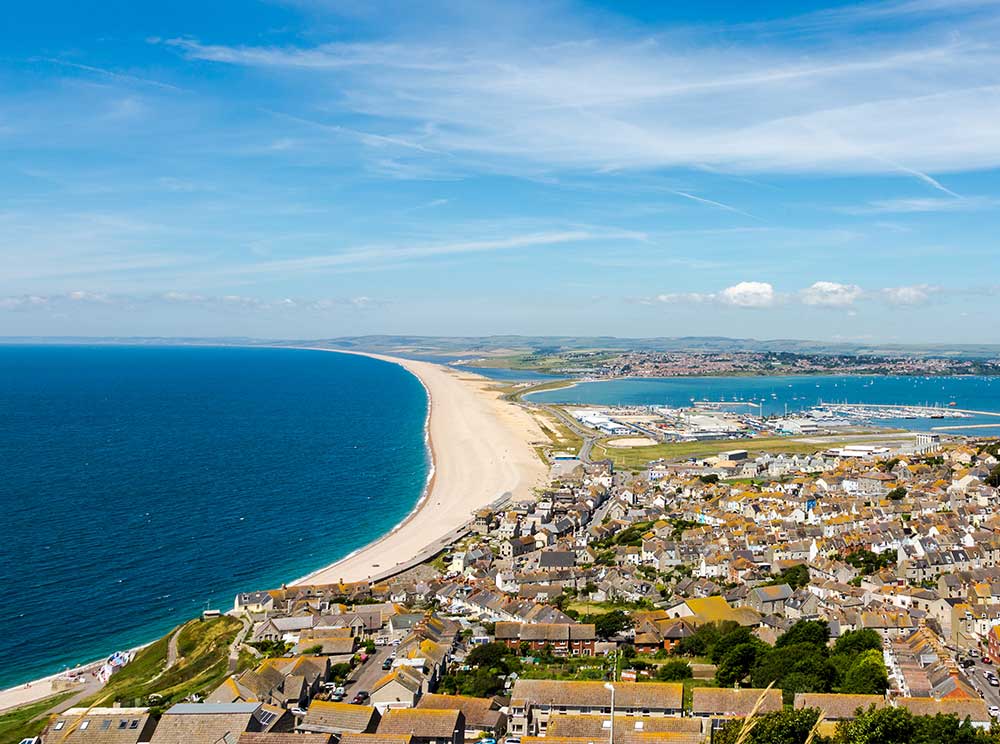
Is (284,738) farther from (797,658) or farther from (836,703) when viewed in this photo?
(797,658)

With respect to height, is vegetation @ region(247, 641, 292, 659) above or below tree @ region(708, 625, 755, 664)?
below

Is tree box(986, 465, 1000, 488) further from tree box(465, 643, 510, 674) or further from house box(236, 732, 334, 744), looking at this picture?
house box(236, 732, 334, 744)

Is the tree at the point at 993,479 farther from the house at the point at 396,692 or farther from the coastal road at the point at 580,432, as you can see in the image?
the house at the point at 396,692

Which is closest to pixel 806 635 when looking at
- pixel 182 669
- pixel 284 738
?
pixel 284 738

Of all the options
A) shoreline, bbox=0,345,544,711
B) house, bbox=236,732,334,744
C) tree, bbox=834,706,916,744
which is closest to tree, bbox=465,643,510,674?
house, bbox=236,732,334,744

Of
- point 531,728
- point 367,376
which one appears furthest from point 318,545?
point 367,376

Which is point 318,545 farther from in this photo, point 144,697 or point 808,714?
point 808,714
